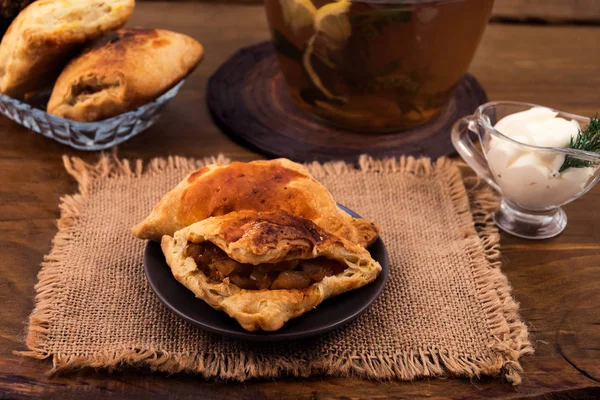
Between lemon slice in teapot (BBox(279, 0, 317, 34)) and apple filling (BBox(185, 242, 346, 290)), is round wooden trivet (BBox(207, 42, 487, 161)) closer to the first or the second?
lemon slice in teapot (BBox(279, 0, 317, 34))

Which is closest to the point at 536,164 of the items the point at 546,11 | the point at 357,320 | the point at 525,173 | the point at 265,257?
the point at 525,173

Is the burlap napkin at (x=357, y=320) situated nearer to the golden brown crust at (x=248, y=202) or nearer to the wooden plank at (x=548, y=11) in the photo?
the golden brown crust at (x=248, y=202)

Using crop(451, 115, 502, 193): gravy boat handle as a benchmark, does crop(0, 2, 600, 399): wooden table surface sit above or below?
below

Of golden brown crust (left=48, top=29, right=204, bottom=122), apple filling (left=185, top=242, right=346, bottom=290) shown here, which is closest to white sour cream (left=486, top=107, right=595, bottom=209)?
apple filling (left=185, top=242, right=346, bottom=290)

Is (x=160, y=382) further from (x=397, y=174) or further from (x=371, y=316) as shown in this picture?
(x=397, y=174)

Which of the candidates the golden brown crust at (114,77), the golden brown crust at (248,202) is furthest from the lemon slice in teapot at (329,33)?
the golden brown crust at (248,202)
